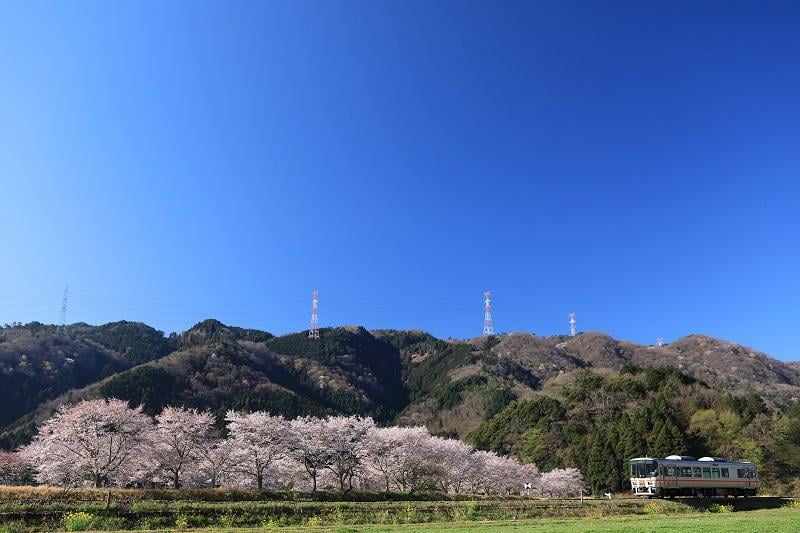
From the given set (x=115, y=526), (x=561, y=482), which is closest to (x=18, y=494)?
(x=115, y=526)

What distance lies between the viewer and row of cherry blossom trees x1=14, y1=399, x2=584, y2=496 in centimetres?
4016

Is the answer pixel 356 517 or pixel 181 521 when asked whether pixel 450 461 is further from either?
pixel 181 521

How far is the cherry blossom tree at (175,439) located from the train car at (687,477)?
35.4 meters

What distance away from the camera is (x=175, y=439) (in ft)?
144

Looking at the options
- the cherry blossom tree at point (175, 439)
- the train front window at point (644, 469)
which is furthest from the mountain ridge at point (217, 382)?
the cherry blossom tree at point (175, 439)

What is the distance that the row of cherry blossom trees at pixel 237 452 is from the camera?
40156 mm

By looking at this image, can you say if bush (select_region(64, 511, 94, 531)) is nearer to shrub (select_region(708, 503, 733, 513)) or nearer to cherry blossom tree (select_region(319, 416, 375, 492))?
cherry blossom tree (select_region(319, 416, 375, 492))

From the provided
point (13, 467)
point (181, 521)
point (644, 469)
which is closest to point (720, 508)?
point (644, 469)

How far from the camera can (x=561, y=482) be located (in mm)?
72500

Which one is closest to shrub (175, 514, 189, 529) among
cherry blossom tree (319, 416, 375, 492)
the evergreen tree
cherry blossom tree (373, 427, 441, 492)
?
cherry blossom tree (319, 416, 375, 492)

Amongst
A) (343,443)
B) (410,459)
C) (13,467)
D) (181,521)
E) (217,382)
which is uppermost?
(217,382)

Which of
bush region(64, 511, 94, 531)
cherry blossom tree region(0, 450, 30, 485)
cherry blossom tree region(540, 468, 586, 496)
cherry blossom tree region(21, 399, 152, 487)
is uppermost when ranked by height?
cherry blossom tree region(21, 399, 152, 487)

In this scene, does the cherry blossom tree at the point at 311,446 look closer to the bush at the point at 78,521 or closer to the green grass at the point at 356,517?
the green grass at the point at 356,517

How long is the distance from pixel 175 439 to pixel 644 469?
3742 centimetres
